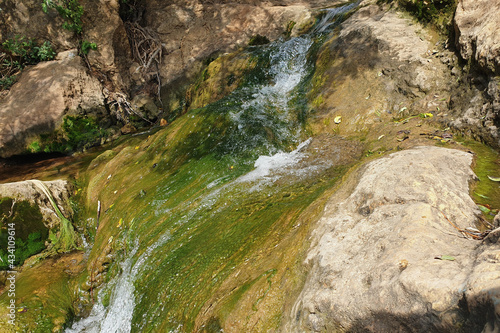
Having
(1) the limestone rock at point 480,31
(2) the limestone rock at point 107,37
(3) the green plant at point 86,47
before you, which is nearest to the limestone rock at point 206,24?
(2) the limestone rock at point 107,37

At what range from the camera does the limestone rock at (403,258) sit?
1.41 meters

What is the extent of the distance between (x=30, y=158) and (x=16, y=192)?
419 centimetres

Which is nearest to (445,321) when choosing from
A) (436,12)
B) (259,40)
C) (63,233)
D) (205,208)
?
(205,208)

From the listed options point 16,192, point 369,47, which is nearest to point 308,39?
point 369,47

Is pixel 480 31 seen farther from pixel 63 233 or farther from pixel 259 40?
pixel 259 40

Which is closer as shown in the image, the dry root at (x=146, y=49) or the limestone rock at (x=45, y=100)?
the limestone rock at (x=45, y=100)

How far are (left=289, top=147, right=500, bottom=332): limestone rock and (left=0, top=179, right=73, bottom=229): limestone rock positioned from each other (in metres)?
5.02

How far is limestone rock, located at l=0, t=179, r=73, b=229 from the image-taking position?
5323 mm

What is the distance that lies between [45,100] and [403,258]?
32.2ft

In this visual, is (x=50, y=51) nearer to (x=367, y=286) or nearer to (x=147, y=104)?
(x=147, y=104)

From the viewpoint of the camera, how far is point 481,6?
14.1 ft

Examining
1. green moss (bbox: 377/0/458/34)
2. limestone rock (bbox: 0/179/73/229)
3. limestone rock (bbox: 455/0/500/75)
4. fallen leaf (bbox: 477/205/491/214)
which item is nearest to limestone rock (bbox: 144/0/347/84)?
green moss (bbox: 377/0/458/34)

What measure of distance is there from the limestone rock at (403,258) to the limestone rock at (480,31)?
159 cm

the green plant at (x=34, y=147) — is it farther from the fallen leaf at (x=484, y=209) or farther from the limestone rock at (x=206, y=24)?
the fallen leaf at (x=484, y=209)
